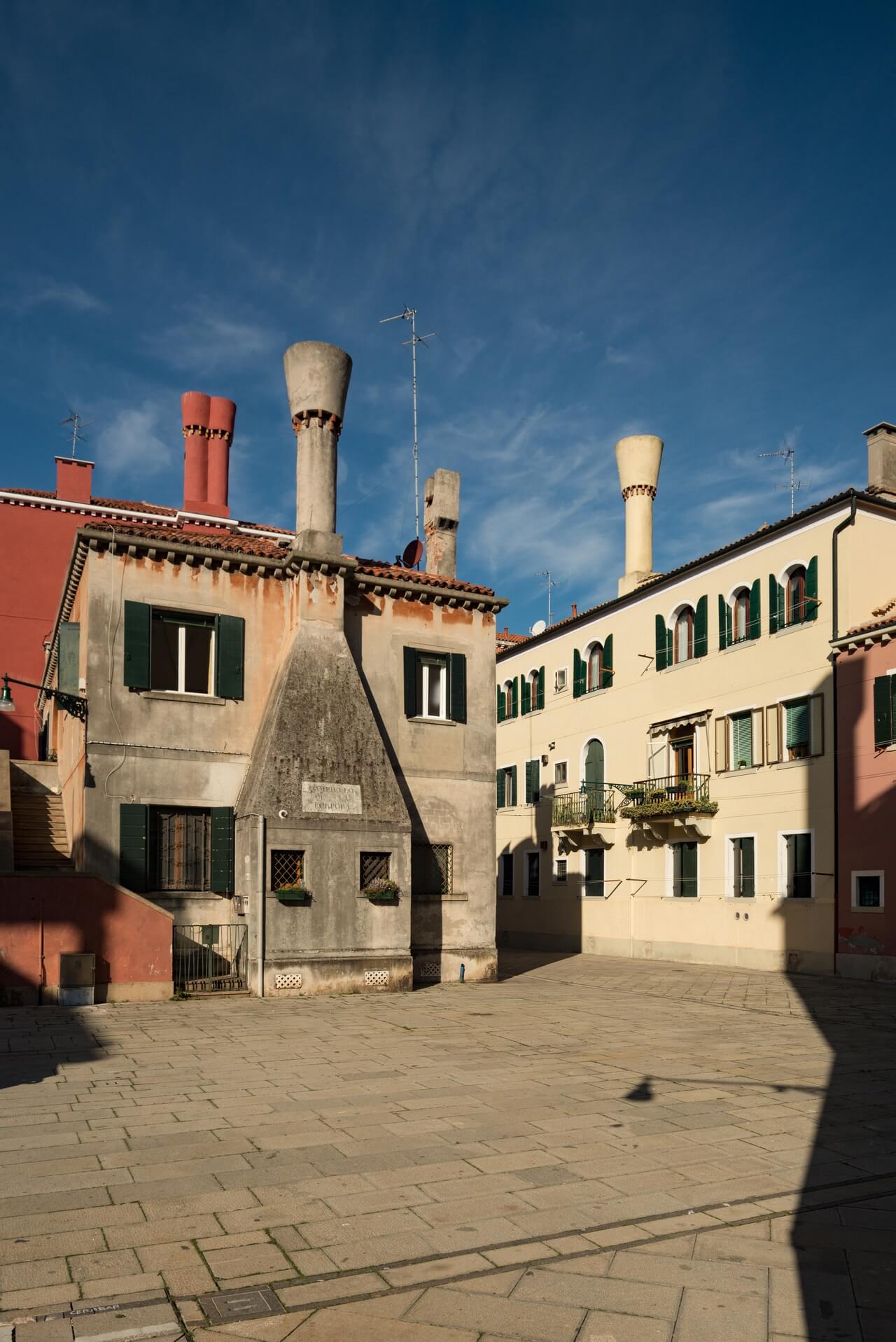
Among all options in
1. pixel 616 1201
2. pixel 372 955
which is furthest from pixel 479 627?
pixel 616 1201

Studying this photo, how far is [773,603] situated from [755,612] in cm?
71

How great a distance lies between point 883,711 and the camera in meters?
22.0

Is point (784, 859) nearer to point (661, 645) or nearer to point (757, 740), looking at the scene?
point (757, 740)

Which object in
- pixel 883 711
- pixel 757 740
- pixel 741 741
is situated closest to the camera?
pixel 883 711

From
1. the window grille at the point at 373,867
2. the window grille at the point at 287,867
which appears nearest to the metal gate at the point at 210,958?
the window grille at the point at 287,867

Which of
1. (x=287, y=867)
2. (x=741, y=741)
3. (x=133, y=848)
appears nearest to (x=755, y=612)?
(x=741, y=741)

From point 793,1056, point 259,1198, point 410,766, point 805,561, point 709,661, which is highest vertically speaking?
point 805,561

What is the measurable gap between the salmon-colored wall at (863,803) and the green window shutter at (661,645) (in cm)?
673

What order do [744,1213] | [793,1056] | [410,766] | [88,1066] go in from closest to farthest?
[744,1213] → [88,1066] → [793,1056] → [410,766]

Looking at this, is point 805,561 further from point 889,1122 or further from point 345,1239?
point 345,1239

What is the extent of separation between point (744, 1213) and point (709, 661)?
21.8 metres

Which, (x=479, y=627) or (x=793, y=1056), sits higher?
(x=479, y=627)

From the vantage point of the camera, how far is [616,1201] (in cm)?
687

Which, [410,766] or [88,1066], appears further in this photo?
[410,766]
